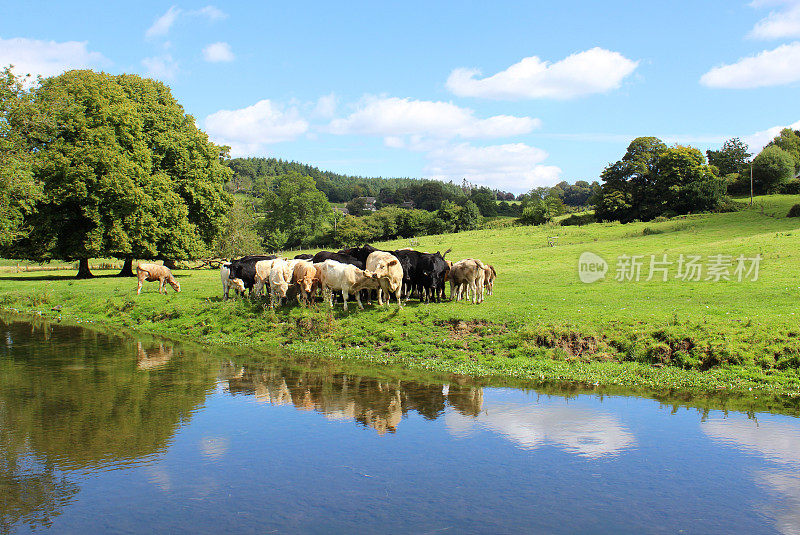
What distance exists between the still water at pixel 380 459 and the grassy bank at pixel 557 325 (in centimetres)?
173

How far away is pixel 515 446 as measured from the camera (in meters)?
10.1

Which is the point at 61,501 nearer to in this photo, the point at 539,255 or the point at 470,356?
the point at 470,356

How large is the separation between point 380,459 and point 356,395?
405 centimetres

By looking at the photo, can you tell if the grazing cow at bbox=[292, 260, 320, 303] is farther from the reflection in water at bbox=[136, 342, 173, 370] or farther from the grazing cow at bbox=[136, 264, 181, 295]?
the grazing cow at bbox=[136, 264, 181, 295]

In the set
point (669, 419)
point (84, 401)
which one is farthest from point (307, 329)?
point (669, 419)

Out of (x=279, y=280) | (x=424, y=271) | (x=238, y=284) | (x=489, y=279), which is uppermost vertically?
(x=424, y=271)

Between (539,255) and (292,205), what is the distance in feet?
235

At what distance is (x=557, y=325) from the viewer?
1697 cm

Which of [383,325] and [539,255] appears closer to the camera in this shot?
[383,325]

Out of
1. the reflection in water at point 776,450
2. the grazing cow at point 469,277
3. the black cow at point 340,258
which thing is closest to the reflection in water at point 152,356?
the black cow at point 340,258

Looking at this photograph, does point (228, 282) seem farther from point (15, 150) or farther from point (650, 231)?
point (650, 231)

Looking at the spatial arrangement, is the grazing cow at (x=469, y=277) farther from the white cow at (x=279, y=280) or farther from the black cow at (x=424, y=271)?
the white cow at (x=279, y=280)

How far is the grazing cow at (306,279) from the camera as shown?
2222 centimetres

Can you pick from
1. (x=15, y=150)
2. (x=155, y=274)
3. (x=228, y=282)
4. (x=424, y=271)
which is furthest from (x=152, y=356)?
(x=15, y=150)
